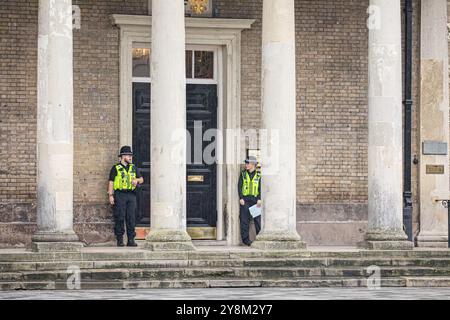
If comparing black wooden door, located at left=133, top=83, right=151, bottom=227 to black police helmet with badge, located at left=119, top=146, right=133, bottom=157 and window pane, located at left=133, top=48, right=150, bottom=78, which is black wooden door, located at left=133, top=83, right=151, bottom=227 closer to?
window pane, located at left=133, top=48, right=150, bottom=78

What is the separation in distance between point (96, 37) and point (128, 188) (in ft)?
9.68

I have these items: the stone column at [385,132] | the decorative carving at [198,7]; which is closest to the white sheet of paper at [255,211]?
the stone column at [385,132]

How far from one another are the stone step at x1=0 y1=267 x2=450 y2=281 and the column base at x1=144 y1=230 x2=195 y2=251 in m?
0.80

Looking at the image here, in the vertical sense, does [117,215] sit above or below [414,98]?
below

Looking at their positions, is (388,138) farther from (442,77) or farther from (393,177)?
(442,77)

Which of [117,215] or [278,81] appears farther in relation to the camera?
[117,215]

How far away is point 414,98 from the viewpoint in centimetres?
2895

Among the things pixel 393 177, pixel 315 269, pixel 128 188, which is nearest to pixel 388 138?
pixel 393 177

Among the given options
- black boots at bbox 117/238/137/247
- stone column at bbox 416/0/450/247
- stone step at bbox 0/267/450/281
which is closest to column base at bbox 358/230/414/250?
stone step at bbox 0/267/450/281

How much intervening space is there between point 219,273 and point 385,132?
4.00 metres

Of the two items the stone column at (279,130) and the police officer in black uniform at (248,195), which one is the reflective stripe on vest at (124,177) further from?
the stone column at (279,130)

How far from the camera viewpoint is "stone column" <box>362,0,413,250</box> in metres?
25.3

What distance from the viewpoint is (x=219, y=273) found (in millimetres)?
23672
